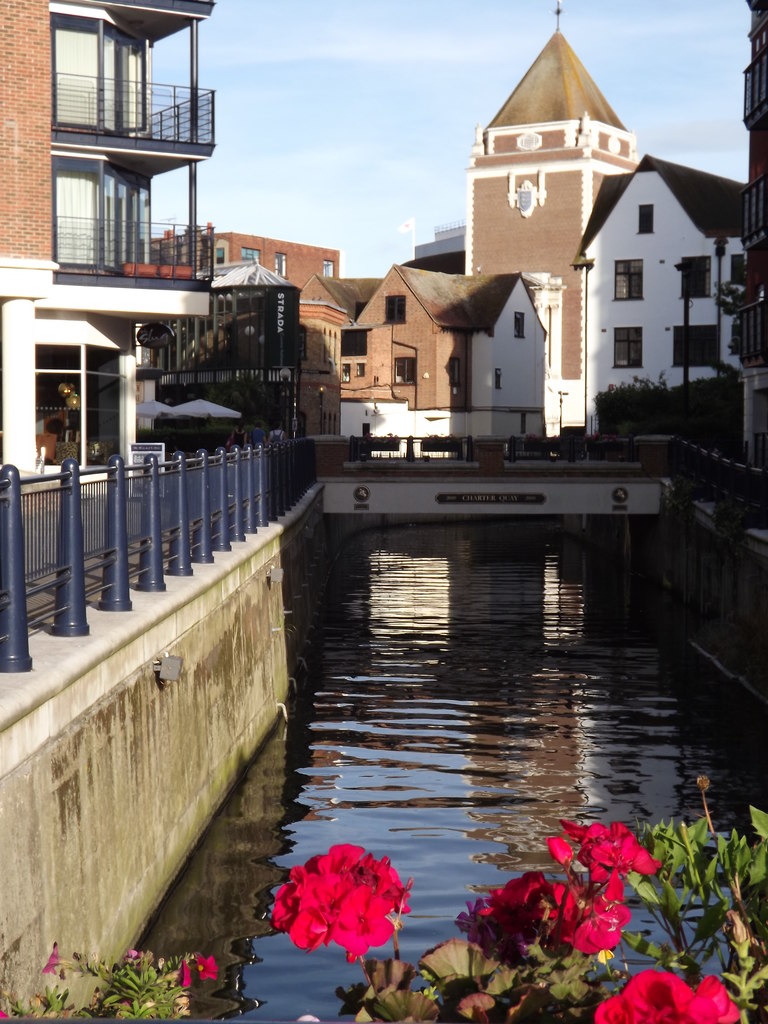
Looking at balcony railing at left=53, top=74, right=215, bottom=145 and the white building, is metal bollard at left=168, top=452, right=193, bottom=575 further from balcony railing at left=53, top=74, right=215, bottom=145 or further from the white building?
the white building

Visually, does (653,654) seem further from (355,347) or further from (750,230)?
(355,347)

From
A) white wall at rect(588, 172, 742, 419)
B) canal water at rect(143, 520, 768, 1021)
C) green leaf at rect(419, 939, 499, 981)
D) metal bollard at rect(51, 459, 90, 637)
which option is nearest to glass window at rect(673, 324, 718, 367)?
white wall at rect(588, 172, 742, 419)

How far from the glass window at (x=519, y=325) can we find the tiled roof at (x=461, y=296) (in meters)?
1.91

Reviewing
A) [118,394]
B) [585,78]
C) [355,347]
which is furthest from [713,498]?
[585,78]

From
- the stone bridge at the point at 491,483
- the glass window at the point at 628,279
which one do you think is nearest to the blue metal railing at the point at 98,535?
the stone bridge at the point at 491,483

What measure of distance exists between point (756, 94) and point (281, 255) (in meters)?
59.4

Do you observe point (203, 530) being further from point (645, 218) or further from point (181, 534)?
point (645, 218)

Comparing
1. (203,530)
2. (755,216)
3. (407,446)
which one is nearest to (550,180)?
(755,216)

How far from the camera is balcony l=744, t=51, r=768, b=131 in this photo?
3950 cm

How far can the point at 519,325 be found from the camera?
81188 millimetres

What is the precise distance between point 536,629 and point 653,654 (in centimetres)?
398

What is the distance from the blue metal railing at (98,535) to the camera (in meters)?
8.02

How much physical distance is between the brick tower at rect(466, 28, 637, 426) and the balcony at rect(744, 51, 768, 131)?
38.1 m

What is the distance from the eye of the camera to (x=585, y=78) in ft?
300
